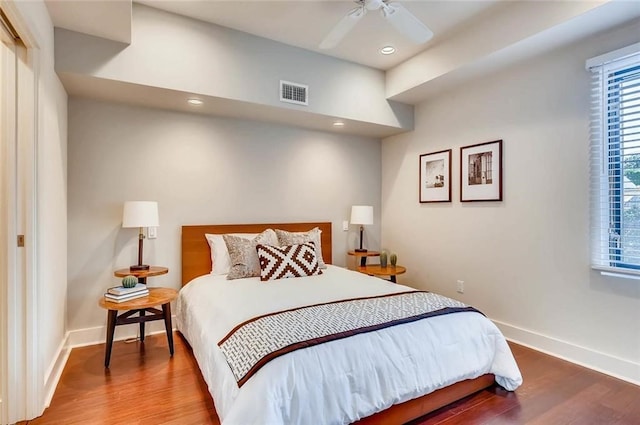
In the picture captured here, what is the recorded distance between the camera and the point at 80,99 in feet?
9.68

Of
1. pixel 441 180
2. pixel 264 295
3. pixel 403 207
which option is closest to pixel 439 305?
pixel 264 295

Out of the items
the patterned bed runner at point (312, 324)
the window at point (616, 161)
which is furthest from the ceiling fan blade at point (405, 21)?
the patterned bed runner at point (312, 324)

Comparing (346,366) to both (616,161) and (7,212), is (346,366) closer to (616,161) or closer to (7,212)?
(7,212)

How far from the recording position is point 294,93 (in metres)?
3.27

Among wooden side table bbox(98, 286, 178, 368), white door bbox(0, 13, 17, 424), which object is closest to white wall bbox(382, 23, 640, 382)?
wooden side table bbox(98, 286, 178, 368)

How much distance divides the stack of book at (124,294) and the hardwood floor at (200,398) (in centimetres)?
53

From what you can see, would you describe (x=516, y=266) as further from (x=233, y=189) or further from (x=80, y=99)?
(x=80, y=99)

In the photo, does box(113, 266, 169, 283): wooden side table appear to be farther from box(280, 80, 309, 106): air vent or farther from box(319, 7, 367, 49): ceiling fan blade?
box(319, 7, 367, 49): ceiling fan blade

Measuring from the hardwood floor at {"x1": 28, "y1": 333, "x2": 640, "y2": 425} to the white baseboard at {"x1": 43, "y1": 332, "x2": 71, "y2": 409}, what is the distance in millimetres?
40

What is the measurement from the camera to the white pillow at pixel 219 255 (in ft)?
10.6

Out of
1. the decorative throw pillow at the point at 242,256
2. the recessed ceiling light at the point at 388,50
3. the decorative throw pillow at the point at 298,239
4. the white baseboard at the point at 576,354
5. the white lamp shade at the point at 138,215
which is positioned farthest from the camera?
the decorative throw pillow at the point at 298,239

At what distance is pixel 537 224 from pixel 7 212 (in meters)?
3.82

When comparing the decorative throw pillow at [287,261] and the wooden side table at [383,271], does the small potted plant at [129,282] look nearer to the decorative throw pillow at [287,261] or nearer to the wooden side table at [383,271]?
the decorative throw pillow at [287,261]

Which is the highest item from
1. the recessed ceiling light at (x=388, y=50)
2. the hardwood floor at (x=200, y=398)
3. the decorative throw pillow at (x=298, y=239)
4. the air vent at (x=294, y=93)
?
the recessed ceiling light at (x=388, y=50)
